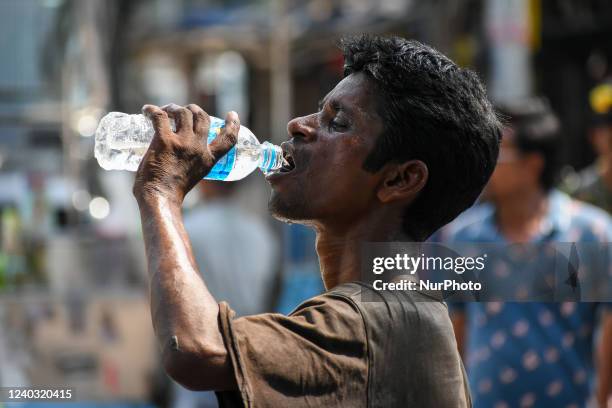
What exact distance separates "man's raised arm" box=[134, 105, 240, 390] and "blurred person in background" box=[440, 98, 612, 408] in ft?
8.39

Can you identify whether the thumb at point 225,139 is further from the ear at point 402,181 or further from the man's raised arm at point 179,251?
the ear at point 402,181

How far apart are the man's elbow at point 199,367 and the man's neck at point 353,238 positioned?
47 cm

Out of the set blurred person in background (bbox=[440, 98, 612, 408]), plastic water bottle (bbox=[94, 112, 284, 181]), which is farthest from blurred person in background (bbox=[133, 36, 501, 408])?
blurred person in background (bbox=[440, 98, 612, 408])

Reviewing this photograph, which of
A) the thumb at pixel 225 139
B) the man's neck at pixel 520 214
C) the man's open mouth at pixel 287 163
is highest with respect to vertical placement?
the thumb at pixel 225 139

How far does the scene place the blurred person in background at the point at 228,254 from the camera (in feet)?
19.2

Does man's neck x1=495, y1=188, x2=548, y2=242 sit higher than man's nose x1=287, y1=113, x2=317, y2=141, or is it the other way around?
man's nose x1=287, y1=113, x2=317, y2=141

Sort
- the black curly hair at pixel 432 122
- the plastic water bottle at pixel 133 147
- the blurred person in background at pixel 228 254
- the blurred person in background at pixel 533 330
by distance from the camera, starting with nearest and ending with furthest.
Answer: the black curly hair at pixel 432 122
the plastic water bottle at pixel 133 147
the blurred person in background at pixel 533 330
the blurred person in background at pixel 228 254

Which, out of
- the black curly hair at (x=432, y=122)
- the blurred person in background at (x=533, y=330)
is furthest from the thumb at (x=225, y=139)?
the blurred person in background at (x=533, y=330)

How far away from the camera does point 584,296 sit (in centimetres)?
311

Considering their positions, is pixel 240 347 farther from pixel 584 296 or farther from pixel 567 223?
pixel 567 223

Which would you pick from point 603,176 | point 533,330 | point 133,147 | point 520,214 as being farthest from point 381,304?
point 603,176

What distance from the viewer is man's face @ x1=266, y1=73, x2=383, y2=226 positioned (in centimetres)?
241

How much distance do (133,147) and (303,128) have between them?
53 centimetres

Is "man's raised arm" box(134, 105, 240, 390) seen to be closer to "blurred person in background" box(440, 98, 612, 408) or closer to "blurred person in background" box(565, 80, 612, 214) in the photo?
"blurred person in background" box(440, 98, 612, 408)
